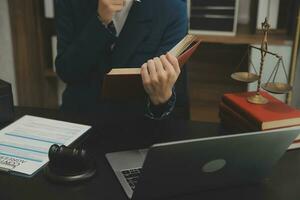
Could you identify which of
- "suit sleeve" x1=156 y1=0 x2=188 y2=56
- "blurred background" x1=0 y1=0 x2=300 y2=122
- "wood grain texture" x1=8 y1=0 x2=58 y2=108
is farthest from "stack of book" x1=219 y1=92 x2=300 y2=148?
"wood grain texture" x1=8 y1=0 x2=58 y2=108

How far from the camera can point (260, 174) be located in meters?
0.95

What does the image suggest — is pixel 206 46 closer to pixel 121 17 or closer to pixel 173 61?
pixel 121 17

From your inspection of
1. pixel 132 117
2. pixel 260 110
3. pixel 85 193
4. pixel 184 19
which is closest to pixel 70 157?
pixel 85 193

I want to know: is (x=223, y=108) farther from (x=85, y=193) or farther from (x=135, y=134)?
(x=85, y=193)

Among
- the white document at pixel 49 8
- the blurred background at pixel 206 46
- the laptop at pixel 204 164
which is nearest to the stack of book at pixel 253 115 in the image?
the laptop at pixel 204 164

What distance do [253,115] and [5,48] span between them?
1.90m

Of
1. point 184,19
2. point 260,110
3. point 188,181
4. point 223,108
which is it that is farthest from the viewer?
point 184,19

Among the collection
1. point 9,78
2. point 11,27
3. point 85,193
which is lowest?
point 9,78

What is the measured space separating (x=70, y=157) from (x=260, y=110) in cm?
54

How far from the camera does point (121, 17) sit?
1471 millimetres

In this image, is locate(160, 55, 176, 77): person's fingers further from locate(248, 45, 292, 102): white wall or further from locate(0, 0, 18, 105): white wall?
locate(0, 0, 18, 105): white wall

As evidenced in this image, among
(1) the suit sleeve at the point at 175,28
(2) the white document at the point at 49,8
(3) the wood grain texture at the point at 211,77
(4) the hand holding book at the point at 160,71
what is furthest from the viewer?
(3) the wood grain texture at the point at 211,77

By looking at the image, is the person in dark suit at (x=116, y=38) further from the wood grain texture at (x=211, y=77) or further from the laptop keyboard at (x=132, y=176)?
the wood grain texture at (x=211, y=77)

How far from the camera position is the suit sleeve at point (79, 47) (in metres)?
1.32
